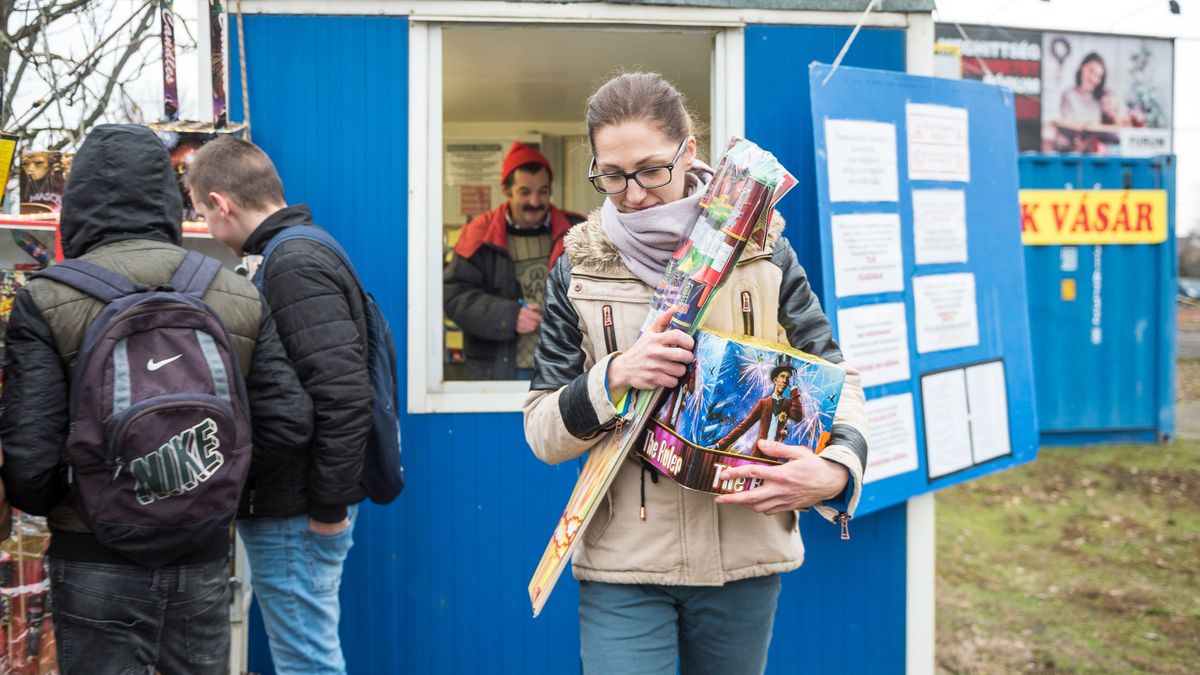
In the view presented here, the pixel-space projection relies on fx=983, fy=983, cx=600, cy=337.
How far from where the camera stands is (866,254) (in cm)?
341

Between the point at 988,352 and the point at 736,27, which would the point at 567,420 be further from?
the point at 988,352

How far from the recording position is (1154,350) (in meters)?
9.95

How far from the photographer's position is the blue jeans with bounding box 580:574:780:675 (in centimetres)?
197

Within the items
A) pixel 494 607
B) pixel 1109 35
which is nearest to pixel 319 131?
pixel 494 607

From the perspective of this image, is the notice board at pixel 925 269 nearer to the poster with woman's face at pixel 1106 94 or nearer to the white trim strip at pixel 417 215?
the white trim strip at pixel 417 215

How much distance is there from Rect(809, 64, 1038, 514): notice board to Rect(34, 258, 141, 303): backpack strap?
2141 millimetres

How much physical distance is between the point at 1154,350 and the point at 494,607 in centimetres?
880

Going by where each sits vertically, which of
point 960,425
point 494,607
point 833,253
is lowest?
point 494,607

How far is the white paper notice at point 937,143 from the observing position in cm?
353

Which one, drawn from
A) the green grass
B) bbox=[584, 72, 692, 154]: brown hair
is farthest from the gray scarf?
the green grass

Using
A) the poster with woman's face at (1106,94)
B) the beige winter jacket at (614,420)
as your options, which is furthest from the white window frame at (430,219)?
the poster with woman's face at (1106,94)

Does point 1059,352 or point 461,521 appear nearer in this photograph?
point 461,521

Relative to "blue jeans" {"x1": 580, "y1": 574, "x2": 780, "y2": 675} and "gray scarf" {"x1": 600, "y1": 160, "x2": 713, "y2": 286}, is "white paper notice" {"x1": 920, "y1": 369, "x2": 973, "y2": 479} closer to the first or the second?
"blue jeans" {"x1": 580, "y1": 574, "x2": 780, "y2": 675}

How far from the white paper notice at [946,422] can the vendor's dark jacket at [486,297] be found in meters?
1.97
